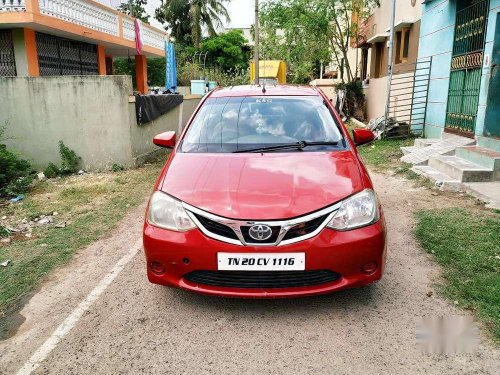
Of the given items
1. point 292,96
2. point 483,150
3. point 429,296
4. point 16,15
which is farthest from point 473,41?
point 16,15

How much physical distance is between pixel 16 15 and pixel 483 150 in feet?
35.7

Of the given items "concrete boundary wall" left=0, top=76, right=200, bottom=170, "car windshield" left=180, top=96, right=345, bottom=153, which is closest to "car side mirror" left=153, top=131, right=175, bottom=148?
"car windshield" left=180, top=96, right=345, bottom=153

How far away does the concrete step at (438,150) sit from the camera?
8164 millimetres

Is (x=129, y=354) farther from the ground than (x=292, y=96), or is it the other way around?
(x=292, y=96)

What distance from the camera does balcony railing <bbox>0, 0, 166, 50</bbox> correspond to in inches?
412

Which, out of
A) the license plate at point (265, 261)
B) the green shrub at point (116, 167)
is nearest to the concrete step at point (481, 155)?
the license plate at point (265, 261)

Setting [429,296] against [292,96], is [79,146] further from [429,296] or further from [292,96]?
[429,296]

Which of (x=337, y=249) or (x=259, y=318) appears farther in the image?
(x=259, y=318)

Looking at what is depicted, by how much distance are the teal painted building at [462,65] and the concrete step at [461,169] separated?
939 millimetres

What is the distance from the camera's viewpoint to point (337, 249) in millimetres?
2705

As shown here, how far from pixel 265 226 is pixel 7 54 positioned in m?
11.9

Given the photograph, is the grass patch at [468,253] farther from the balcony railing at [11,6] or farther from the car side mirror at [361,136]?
the balcony railing at [11,6]

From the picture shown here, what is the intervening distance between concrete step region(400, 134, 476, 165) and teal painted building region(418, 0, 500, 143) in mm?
196

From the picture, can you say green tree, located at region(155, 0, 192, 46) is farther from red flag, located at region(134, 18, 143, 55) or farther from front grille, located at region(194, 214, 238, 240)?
front grille, located at region(194, 214, 238, 240)
